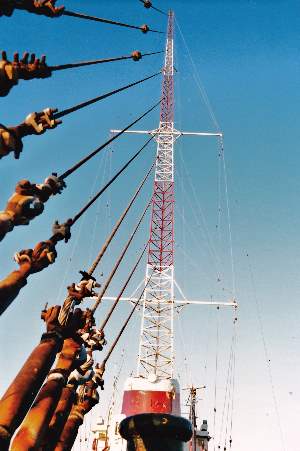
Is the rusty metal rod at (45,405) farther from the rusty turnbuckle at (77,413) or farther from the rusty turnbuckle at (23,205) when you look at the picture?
the rusty turnbuckle at (23,205)

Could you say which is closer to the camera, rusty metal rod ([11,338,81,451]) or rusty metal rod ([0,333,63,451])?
rusty metal rod ([0,333,63,451])

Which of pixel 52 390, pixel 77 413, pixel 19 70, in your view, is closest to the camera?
pixel 19 70

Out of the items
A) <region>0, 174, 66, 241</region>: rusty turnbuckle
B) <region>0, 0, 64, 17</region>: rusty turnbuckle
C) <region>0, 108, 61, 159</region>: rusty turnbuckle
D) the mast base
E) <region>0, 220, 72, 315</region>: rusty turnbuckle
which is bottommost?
the mast base

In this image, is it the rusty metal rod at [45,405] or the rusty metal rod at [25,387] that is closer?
the rusty metal rod at [25,387]

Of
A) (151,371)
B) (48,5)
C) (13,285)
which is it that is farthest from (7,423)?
(151,371)

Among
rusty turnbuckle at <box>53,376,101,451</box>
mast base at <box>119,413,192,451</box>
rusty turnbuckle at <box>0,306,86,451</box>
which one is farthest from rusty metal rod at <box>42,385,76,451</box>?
mast base at <box>119,413,192,451</box>

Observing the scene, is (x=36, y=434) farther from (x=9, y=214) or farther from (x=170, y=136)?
(x=170, y=136)

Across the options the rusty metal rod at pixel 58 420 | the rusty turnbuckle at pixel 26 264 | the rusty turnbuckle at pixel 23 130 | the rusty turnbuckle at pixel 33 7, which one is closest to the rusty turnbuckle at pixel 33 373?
the rusty turnbuckle at pixel 26 264

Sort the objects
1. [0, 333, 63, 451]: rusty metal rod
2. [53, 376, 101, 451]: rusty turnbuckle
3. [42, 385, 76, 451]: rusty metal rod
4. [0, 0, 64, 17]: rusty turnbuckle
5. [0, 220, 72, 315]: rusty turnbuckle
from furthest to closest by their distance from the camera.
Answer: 1. [53, 376, 101, 451]: rusty turnbuckle
2. [42, 385, 76, 451]: rusty metal rod
3. [0, 220, 72, 315]: rusty turnbuckle
4. [0, 0, 64, 17]: rusty turnbuckle
5. [0, 333, 63, 451]: rusty metal rod

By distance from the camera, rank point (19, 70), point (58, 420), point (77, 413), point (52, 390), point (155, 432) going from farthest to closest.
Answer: point (77, 413) < point (58, 420) < point (52, 390) < point (19, 70) < point (155, 432)

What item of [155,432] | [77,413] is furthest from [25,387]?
[77,413]

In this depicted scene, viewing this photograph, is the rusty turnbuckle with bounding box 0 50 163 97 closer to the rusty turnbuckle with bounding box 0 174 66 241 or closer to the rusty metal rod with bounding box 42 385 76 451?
the rusty turnbuckle with bounding box 0 174 66 241

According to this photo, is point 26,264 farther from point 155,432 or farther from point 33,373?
point 155,432

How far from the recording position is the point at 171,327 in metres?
31.7
